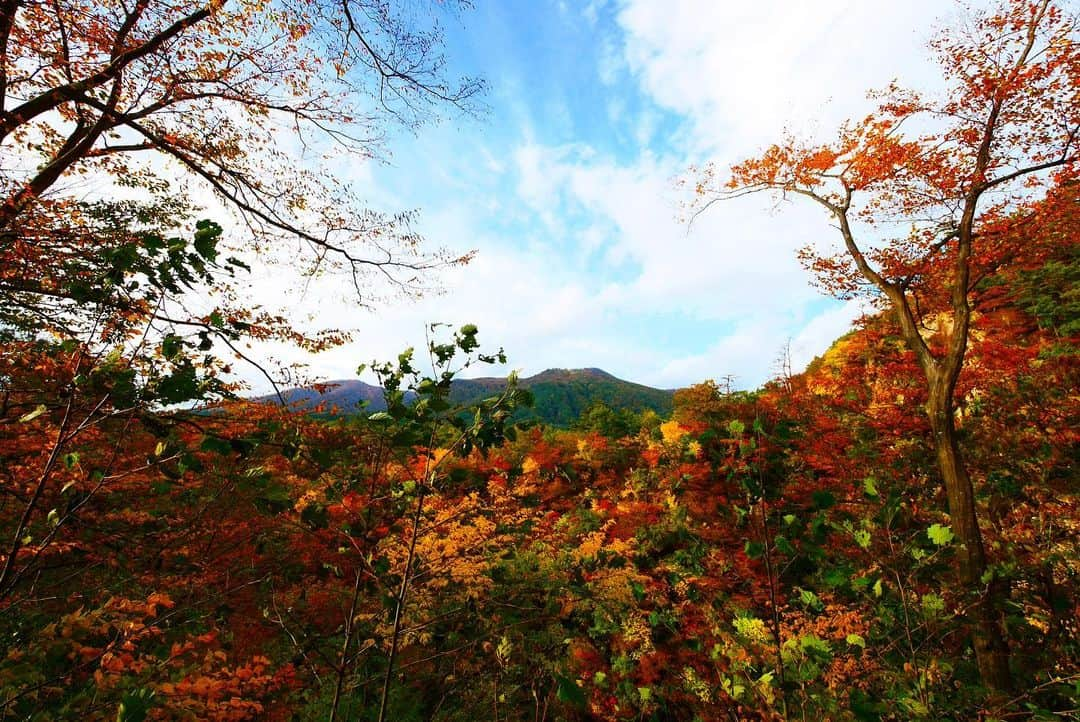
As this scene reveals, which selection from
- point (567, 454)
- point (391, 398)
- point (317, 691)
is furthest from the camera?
point (567, 454)

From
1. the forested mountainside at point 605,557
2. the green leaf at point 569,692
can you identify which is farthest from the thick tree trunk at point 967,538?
the green leaf at point 569,692

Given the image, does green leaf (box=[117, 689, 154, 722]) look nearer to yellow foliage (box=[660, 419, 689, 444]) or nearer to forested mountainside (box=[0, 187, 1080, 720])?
forested mountainside (box=[0, 187, 1080, 720])

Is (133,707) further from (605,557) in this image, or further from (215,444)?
(605,557)

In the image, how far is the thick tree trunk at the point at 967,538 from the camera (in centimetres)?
544

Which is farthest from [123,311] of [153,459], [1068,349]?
[1068,349]

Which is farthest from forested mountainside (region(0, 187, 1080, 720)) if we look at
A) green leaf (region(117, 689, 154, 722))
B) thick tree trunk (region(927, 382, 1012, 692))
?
green leaf (region(117, 689, 154, 722))

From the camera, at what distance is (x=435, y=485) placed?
2.12m

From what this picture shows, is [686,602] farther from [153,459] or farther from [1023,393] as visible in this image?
[153,459]

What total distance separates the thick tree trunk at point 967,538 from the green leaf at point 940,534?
15.6 feet

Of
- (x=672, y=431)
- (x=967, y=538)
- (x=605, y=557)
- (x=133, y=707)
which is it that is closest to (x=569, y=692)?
(x=133, y=707)

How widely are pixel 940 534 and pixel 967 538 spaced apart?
617 centimetres

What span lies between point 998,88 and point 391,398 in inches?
391

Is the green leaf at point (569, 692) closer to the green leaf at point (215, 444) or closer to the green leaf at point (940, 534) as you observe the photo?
the green leaf at point (215, 444)

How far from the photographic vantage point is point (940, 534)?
1719 millimetres
